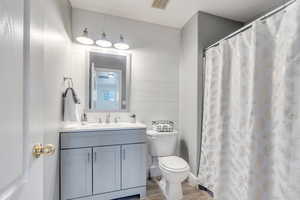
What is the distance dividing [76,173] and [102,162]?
0.27 meters

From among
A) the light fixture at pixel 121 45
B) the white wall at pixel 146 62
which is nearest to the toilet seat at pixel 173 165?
the white wall at pixel 146 62

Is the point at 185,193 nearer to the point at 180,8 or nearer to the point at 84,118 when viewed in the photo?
the point at 84,118

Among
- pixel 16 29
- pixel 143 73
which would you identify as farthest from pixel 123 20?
pixel 16 29

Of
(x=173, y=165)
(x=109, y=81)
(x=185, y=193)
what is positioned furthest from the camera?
(x=109, y=81)

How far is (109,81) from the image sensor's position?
6.65ft

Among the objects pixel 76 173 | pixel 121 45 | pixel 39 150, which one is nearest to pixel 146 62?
pixel 121 45

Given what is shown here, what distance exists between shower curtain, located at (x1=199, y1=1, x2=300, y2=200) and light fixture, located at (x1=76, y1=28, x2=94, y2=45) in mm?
1635

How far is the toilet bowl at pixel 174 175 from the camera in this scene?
5.14 ft

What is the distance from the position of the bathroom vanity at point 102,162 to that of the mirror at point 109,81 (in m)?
0.49

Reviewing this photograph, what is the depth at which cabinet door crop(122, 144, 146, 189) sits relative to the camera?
1.64 m

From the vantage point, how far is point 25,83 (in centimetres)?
54

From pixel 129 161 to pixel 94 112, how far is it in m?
0.83

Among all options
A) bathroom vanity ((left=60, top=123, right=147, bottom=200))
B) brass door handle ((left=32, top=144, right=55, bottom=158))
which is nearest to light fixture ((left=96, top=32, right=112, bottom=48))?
bathroom vanity ((left=60, top=123, right=147, bottom=200))

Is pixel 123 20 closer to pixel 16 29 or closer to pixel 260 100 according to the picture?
pixel 16 29
